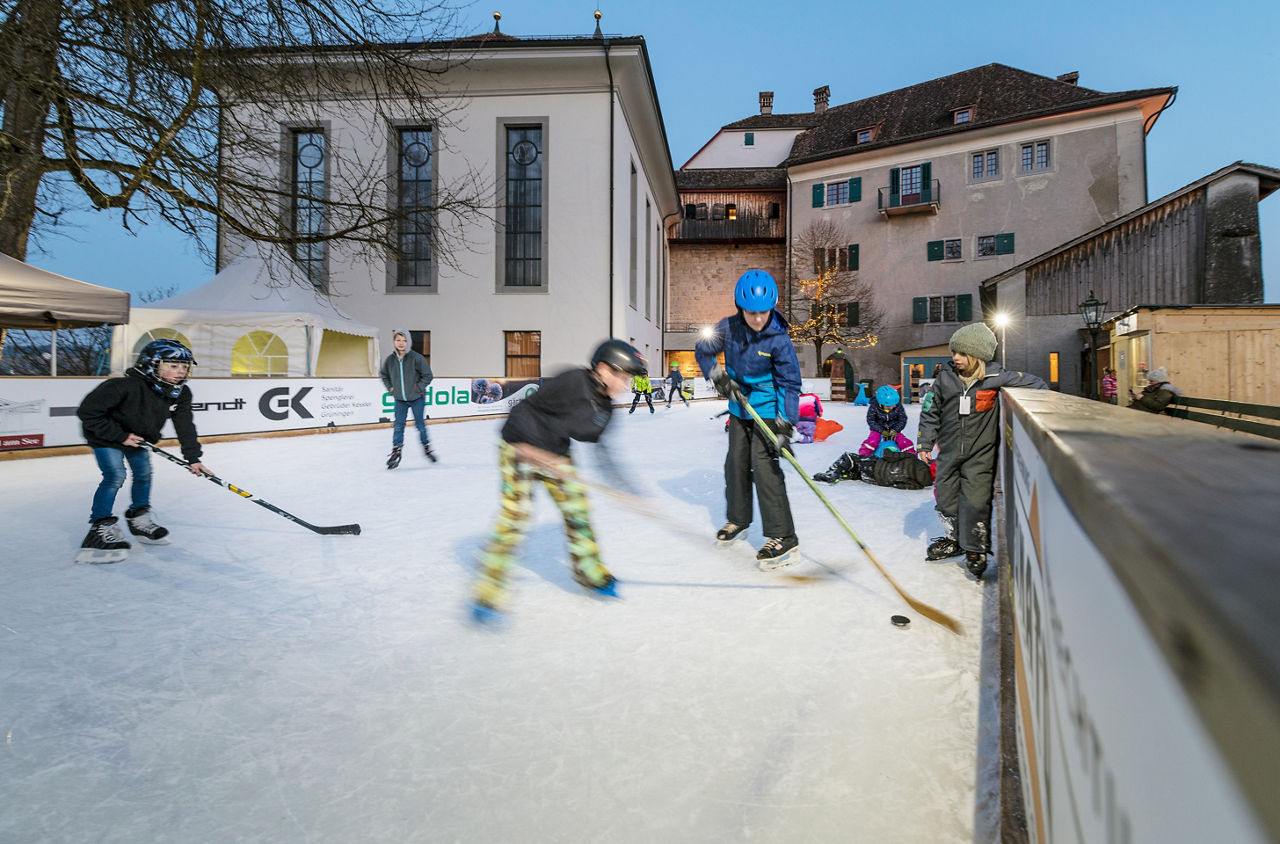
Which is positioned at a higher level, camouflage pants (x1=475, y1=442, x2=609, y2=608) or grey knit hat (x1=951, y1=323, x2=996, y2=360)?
grey knit hat (x1=951, y1=323, x2=996, y2=360)

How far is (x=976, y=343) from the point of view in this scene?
13.1 ft

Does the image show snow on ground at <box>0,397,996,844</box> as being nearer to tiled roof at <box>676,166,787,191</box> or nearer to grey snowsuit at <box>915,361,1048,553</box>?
grey snowsuit at <box>915,361,1048,553</box>

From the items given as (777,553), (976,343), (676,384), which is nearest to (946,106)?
(676,384)

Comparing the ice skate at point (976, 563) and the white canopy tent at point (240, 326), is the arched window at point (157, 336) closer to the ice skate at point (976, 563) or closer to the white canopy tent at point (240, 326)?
the white canopy tent at point (240, 326)

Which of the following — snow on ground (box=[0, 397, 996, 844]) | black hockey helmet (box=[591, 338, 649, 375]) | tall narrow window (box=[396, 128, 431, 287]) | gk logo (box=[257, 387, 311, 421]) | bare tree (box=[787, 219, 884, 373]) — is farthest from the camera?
bare tree (box=[787, 219, 884, 373])

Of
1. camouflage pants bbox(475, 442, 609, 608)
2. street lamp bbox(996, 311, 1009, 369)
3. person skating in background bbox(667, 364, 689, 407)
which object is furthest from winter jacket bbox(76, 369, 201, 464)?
street lamp bbox(996, 311, 1009, 369)

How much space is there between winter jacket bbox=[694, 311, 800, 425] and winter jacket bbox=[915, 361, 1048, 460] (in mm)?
878

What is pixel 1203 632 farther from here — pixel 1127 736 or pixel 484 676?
pixel 484 676

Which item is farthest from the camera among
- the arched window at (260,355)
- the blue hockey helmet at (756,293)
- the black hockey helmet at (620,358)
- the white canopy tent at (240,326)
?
the arched window at (260,355)

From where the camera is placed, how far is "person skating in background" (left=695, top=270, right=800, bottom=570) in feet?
13.1

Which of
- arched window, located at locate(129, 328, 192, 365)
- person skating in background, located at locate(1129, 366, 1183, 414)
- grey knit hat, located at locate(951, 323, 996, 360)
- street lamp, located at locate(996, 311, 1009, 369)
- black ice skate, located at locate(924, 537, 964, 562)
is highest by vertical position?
street lamp, located at locate(996, 311, 1009, 369)

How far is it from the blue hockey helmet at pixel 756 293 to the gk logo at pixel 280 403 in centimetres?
1055

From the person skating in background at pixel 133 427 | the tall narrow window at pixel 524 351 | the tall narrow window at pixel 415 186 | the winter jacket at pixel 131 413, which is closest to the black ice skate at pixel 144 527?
the person skating in background at pixel 133 427

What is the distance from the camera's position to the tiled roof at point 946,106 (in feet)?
100
